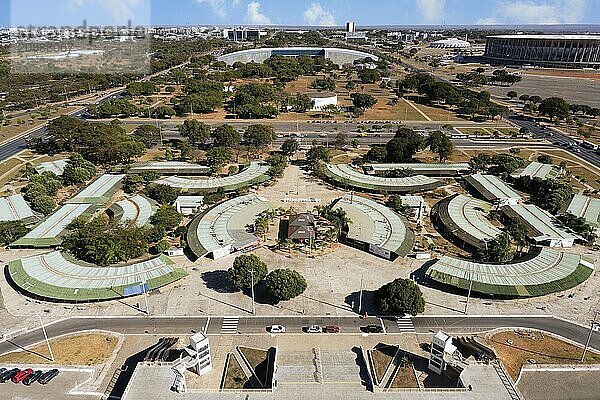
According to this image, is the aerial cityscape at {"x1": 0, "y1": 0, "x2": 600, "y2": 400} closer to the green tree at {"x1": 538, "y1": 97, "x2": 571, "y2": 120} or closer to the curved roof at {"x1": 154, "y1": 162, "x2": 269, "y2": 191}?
→ the curved roof at {"x1": 154, "y1": 162, "x2": 269, "y2": 191}

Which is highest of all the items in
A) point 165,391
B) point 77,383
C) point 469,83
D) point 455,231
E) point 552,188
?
point 469,83

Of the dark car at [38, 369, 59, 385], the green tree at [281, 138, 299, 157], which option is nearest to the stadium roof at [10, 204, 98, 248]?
the dark car at [38, 369, 59, 385]

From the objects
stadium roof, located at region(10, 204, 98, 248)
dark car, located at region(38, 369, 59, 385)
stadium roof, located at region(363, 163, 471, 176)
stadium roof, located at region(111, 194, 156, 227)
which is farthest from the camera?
stadium roof, located at region(363, 163, 471, 176)

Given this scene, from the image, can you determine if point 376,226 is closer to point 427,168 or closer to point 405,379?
point 405,379

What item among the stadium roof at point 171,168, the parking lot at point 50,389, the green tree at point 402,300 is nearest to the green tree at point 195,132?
the stadium roof at point 171,168

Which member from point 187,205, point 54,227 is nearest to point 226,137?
point 187,205

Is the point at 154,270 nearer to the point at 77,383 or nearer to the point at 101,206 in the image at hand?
the point at 77,383

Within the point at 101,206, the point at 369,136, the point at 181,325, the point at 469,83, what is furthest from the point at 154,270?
the point at 469,83
